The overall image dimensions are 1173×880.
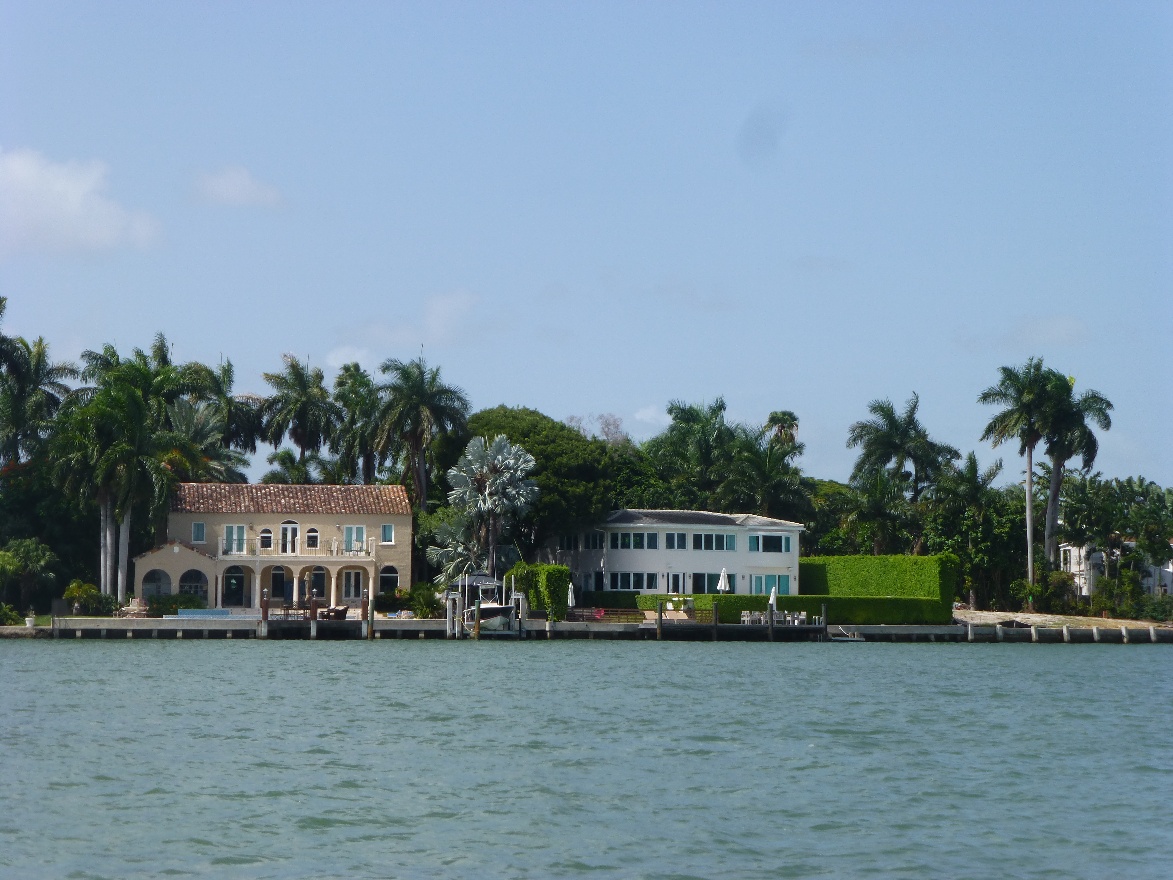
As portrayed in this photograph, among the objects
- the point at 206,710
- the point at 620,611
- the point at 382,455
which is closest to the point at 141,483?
the point at 382,455

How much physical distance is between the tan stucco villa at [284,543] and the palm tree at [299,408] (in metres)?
14.7

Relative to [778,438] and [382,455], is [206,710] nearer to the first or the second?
[382,455]

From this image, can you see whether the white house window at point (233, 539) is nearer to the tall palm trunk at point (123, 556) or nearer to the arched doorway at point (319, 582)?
the arched doorway at point (319, 582)

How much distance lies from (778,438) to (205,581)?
43.7 metres

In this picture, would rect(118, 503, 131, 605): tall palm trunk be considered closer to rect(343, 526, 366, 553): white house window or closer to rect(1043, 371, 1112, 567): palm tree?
rect(343, 526, 366, 553): white house window

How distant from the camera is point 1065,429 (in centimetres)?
8294

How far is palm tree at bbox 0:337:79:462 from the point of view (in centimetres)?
7525

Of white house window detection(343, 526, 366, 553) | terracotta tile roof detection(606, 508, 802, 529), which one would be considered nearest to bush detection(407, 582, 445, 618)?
white house window detection(343, 526, 366, 553)

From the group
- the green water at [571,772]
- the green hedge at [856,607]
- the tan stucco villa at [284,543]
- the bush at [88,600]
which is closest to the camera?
the green water at [571,772]

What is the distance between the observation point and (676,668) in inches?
1988

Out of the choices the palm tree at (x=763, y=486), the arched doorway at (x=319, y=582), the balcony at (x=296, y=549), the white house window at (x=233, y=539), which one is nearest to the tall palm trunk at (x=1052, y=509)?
the palm tree at (x=763, y=486)

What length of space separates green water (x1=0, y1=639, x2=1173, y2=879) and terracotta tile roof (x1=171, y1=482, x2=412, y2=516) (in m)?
24.7

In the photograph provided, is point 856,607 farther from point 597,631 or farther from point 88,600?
point 88,600

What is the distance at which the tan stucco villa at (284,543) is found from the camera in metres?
72.4
